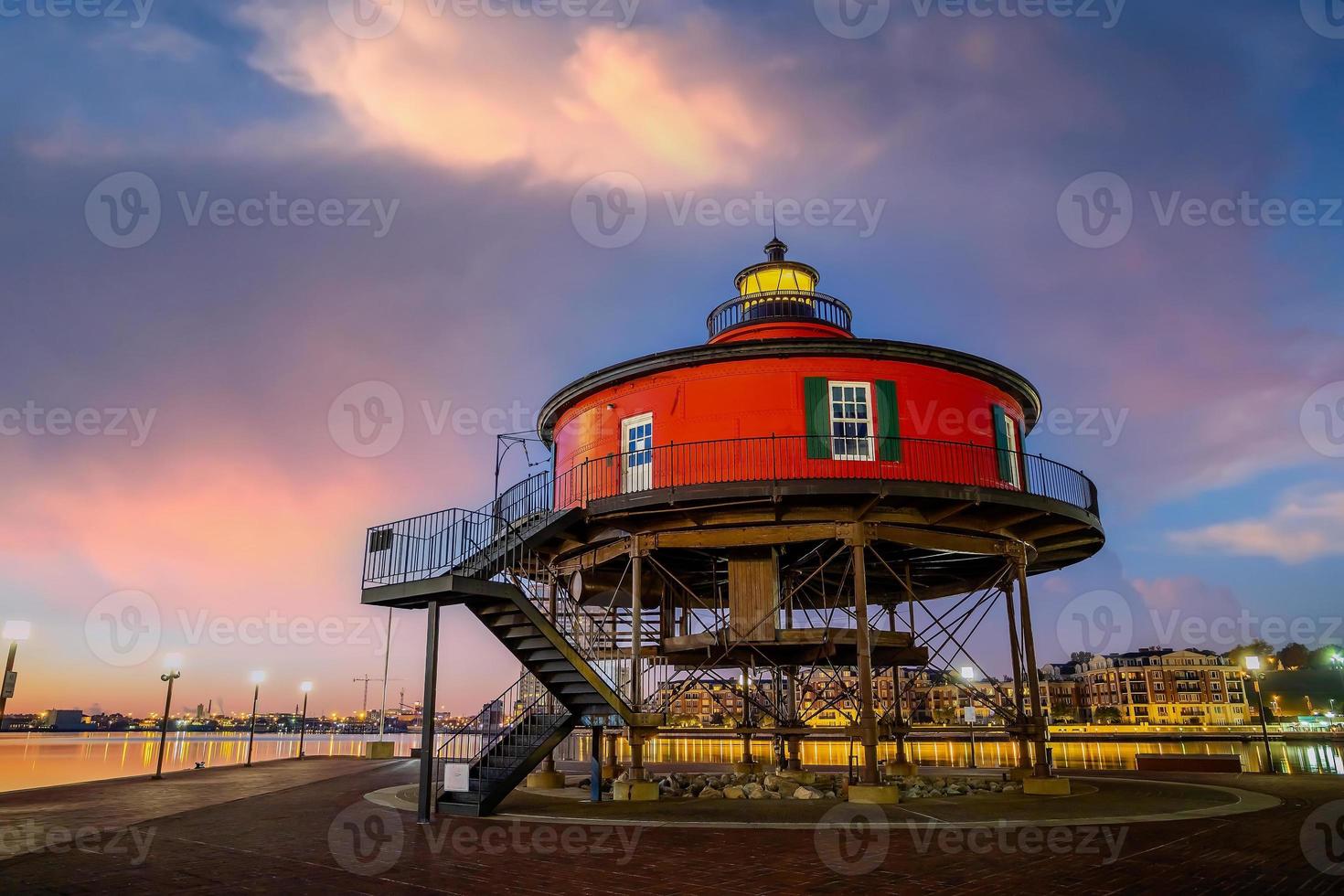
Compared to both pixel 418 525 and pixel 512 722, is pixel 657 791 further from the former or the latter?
pixel 418 525

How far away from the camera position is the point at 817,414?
19.8 metres

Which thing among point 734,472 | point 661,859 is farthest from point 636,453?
point 661,859

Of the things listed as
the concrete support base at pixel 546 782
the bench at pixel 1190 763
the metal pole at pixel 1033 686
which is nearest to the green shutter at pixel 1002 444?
the metal pole at pixel 1033 686

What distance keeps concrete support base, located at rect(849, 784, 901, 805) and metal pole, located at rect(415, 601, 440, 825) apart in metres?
8.10

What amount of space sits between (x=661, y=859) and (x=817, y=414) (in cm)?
1146

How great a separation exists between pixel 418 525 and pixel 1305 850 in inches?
601

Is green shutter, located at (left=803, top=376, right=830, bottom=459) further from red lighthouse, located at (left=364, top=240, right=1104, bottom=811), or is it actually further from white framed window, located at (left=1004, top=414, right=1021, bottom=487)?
white framed window, located at (left=1004, top=414, right=1021, bottom=487)

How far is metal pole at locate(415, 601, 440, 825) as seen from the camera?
47.3 ft

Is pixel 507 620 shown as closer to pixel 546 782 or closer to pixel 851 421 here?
pixel 546 782

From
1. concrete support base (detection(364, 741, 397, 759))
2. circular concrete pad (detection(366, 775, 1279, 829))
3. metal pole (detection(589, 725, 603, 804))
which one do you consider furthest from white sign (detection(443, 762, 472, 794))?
concrete support base (detection(364, 741, 397, 759))

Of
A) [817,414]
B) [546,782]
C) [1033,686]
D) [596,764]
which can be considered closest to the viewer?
[596,764]

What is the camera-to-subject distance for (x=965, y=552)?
21.1 meters

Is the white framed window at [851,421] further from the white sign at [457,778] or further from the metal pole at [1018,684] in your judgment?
the white sign at [457,778]

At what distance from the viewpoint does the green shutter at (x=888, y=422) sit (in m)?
19.5
